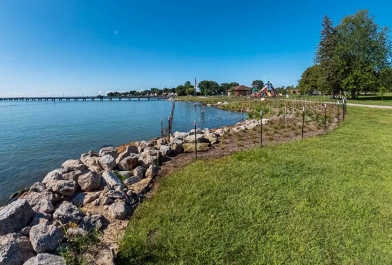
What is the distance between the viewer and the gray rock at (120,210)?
448 cm

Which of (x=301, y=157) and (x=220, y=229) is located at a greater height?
(x=301, y=157)

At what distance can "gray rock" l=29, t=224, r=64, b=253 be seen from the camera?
10.3 ft

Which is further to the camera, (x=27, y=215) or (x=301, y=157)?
(x=301, y=157)

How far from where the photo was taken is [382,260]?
3191 mm

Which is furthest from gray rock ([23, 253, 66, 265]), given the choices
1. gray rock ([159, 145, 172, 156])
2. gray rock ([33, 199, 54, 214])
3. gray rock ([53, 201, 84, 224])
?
gray rock ([159, 145, 172, 156])

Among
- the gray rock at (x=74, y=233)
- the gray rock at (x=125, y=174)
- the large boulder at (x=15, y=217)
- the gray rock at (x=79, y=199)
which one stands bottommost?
the gray rock at (x=79, y=199)

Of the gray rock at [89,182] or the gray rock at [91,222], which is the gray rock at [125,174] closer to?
the gray rock at [89,182]

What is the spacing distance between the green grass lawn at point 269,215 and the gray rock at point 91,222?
568 mm

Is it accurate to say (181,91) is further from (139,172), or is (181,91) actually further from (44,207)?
(44,207)

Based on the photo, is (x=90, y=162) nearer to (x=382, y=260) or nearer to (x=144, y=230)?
(x=144, y=230)

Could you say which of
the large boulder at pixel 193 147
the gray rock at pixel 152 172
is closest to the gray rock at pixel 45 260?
the gray rock at pixel 152 172

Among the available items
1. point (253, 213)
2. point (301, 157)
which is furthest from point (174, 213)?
point (301, 157)

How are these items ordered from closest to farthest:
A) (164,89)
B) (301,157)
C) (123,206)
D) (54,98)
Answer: (123,206), (301,157), (54,98), (164,89)

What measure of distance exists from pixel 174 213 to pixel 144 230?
2.18ft
